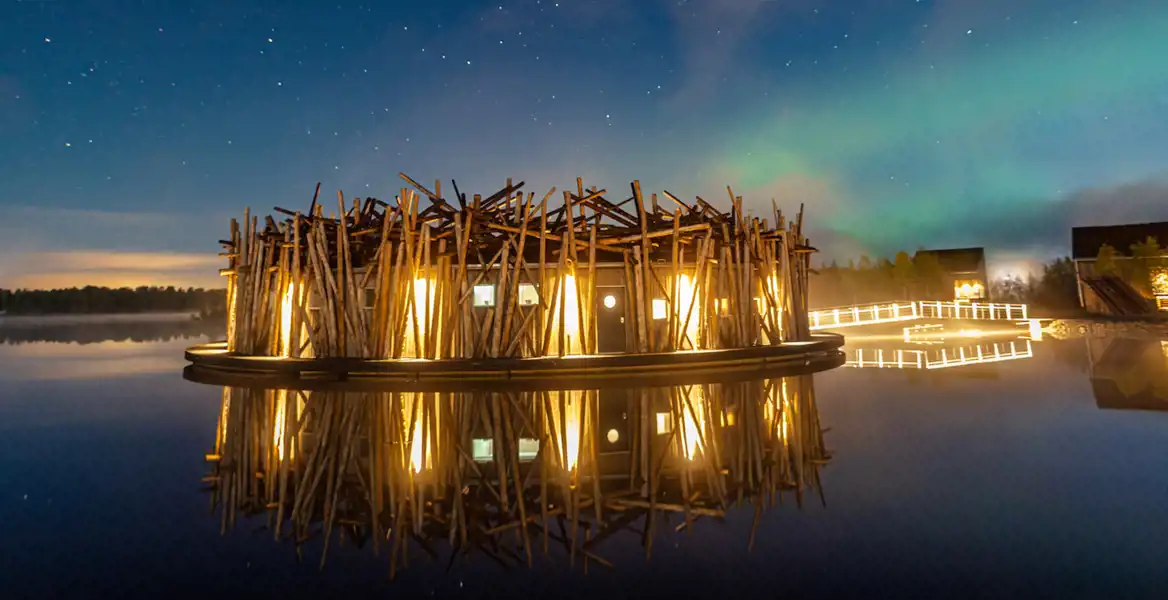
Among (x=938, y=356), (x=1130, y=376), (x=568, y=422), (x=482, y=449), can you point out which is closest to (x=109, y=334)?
(x=568, y=422)

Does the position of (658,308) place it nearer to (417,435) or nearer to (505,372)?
(505,372)

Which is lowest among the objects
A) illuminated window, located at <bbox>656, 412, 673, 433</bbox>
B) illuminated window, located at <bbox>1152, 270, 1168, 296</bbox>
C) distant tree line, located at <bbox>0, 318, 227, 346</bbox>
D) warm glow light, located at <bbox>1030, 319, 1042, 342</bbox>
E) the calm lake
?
the calm lake

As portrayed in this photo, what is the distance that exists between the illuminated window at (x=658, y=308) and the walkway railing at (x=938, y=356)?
17.1ft

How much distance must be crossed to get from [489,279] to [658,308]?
492 cm

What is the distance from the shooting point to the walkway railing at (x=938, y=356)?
1530 centimetres

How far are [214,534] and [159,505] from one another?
116 centimetres

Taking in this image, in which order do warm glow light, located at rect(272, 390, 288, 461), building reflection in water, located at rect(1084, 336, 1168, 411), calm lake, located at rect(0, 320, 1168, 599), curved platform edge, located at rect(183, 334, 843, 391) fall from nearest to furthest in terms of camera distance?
calm lake, located at rect(0, 320, 1168, 599) < warm glow light, located at rect(272, 390, 288, 461) < building reflection in water, located at rect(1084, 336, 1168, 411) < curved platform edge, located at rect(183, 334, 843, 391)

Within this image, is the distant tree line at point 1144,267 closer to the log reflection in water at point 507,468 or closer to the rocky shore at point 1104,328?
the rocky shore at point 1104,328

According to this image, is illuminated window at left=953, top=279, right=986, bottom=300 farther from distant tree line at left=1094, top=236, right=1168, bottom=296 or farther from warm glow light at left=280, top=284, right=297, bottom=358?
warm glow light at left=280, top=284, right=297, bottom=358

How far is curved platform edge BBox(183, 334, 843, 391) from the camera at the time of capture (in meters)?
12.5

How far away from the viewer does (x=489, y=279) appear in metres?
15.5

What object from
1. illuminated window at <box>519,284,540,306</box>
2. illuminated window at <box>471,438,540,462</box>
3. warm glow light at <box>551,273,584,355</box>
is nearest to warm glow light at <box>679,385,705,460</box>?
illuminated window at <box>471,438,540,462</box>

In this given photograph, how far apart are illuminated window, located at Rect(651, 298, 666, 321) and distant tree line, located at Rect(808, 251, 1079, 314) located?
3349 cm

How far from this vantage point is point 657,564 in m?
3.56
